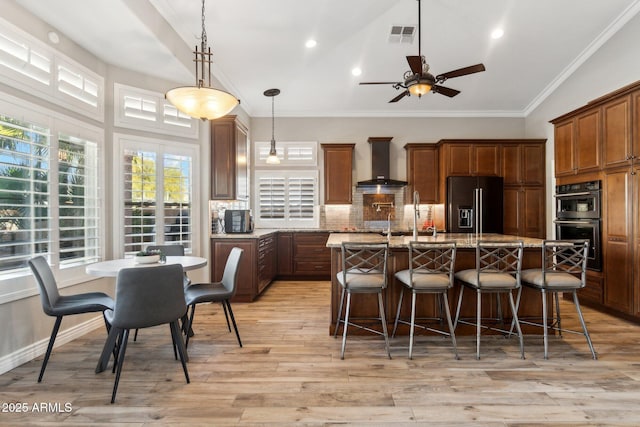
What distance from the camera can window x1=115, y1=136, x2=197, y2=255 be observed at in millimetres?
3986

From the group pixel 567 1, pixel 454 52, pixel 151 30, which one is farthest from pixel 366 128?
pixel 151 30

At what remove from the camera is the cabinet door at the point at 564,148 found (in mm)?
4617

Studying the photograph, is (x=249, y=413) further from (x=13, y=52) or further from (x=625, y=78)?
(x=625, y=78)

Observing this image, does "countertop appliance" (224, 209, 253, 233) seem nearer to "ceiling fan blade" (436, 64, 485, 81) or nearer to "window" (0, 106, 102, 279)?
"window" (0, 106, 102, 279)

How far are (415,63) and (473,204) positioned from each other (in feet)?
11.2

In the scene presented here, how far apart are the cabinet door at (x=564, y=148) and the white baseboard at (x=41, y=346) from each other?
6.24 meters

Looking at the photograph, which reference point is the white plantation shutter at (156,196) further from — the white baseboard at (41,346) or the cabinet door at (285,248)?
the cabinet door at (285,248)

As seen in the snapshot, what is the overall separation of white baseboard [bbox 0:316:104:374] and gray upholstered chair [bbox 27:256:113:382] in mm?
345

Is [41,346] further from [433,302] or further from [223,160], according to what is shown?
[433,302]

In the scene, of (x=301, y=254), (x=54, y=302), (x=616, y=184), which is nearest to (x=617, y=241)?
(x=616, y=184)

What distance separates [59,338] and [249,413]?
228cm

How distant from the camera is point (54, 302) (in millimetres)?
2664

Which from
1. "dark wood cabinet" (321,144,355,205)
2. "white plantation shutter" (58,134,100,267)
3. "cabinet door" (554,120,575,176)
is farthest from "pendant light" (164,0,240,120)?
"cabinet door" (554,120,575,176)

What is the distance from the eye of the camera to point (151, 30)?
3.21 meters
